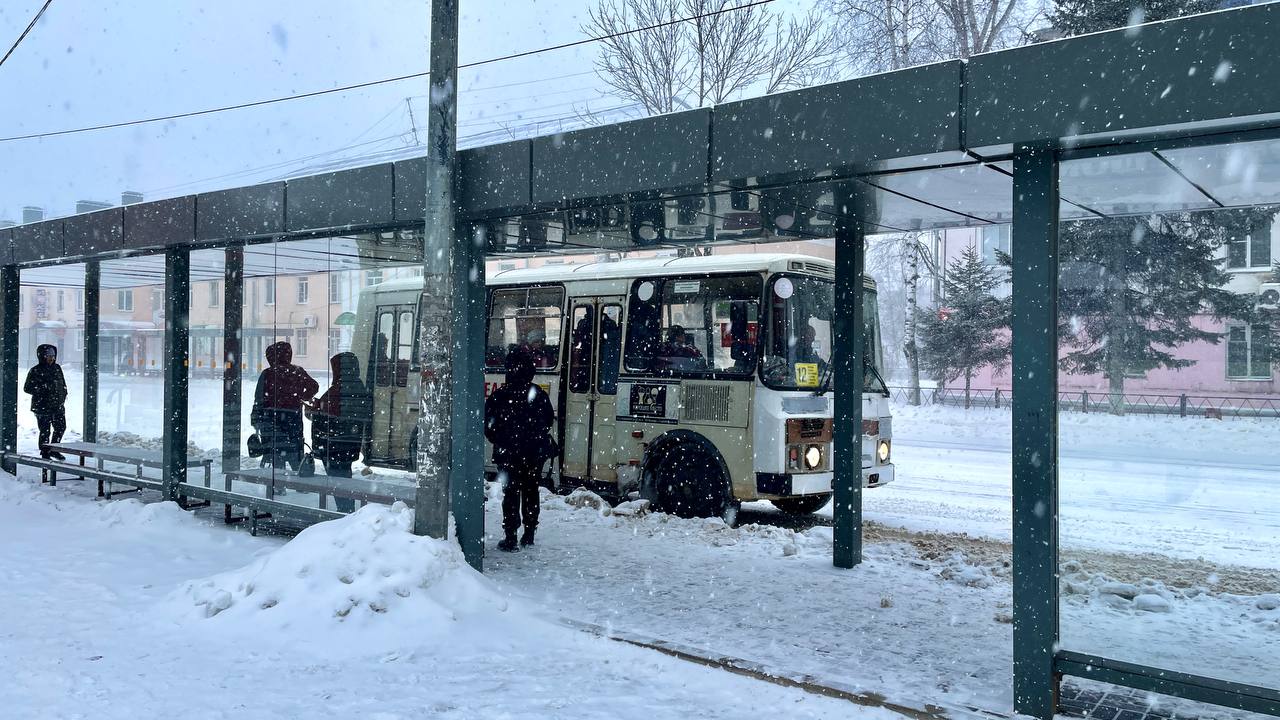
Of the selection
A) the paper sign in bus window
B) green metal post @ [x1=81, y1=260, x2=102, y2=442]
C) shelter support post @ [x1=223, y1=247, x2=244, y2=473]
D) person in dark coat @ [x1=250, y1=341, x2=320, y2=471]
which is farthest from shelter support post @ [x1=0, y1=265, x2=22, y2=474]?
the paper sign in bus window

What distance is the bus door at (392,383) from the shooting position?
8.91 metres

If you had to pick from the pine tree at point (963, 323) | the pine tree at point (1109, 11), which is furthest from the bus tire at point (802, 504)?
the pine tree at point (963, 323)

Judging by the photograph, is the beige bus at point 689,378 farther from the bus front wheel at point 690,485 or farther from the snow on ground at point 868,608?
the snow on ground at point 868,608

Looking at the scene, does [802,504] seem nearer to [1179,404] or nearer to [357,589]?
[1179,404]

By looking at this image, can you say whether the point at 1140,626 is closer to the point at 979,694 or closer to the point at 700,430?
the point at 979,694

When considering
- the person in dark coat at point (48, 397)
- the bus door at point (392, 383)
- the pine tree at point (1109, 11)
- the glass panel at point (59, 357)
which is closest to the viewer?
the bus door at point (392, 383)

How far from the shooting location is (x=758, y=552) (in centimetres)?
898

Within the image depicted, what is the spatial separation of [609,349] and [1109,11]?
13757 millimetres

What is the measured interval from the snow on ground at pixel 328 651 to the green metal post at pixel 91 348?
647 centimetres

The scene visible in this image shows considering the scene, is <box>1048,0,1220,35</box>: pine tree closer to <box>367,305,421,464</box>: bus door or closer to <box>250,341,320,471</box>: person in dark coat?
<box>367,305,421,464</box>: bus door

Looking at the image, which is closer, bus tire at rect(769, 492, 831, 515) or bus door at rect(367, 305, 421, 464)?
bus door at rect(367, 305, 421, 464)

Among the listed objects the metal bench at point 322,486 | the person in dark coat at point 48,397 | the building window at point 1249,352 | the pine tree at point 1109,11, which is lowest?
the metal bench at point 322,486

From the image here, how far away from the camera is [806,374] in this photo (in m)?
10.4

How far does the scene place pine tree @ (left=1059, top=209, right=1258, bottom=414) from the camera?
533cm
